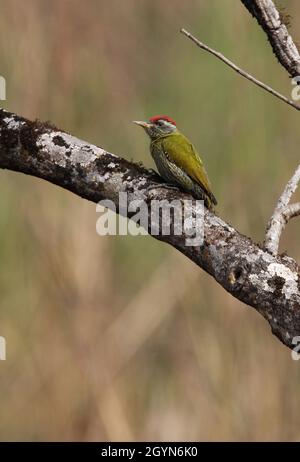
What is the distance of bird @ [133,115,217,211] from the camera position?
147 inches

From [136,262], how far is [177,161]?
267cm

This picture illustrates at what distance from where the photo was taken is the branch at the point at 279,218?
2.89 m

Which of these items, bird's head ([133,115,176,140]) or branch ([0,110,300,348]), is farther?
bird's head ([133,115,176,140])

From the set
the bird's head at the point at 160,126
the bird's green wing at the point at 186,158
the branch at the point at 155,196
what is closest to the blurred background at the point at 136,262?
the bird's head at the point at 160,126

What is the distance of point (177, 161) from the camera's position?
393 cm

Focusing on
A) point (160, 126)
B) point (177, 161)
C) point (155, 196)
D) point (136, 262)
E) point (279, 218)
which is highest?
point (136, 262)

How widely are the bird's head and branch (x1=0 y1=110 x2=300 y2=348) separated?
89 cm

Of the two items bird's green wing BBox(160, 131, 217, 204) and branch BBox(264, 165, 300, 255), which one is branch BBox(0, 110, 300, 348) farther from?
bird's green wing BBox(160, 131, 217, 204)

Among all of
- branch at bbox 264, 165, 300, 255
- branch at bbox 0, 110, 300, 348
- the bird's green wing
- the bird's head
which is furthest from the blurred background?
branch at bbox 264, 165, 300, 255

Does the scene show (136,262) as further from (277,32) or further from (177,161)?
(277,32)

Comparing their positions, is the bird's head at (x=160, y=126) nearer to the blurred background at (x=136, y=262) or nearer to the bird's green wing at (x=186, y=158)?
the bird's green wing at (x=186, y=158)

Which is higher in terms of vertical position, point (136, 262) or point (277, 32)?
point (136, 262)

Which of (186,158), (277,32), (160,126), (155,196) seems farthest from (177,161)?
(277,32)

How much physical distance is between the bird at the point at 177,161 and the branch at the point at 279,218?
22.2 inches
